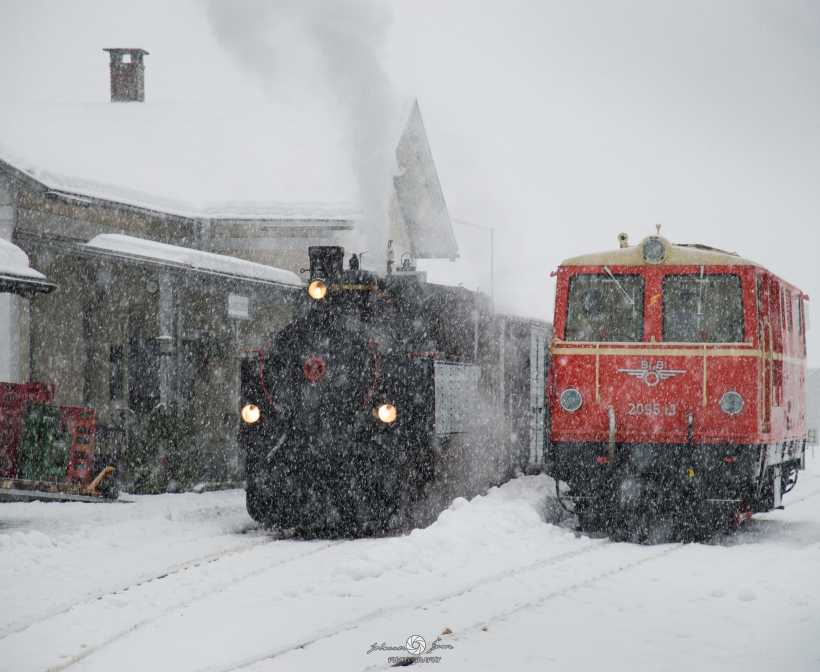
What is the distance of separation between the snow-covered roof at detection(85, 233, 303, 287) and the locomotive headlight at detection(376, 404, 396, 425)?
490 cm

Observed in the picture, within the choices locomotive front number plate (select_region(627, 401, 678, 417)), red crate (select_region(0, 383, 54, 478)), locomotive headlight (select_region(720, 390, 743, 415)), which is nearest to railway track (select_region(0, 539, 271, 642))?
red crate (select_region(0, 383, 54, 478))

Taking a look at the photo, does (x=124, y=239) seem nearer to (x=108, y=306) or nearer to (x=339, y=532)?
(x=108, y=306)

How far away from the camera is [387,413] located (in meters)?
12.1

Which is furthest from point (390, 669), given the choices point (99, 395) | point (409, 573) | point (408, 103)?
point (408, 103)

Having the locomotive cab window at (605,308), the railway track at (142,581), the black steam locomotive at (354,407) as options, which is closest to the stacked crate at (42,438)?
the black steam locomotive at (354,407)

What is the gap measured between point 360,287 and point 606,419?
281 cm

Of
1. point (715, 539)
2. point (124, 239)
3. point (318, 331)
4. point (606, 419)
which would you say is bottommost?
point (715, 539)

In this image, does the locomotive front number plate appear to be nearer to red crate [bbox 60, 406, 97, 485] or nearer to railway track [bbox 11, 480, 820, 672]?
railway track [bbox 11, 480, 820, 672]

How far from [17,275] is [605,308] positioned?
5.93 metres

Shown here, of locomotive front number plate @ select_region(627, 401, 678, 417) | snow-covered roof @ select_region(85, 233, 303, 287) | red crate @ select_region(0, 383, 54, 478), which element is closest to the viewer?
locomotive front number plate @ select_region(627, 401, 678, 417)

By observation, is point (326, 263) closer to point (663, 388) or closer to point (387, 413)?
point (387, 413)

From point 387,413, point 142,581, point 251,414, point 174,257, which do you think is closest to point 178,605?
point 142,581

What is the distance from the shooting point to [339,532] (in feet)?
41.4

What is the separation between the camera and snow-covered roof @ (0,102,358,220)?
20766 millimetres
